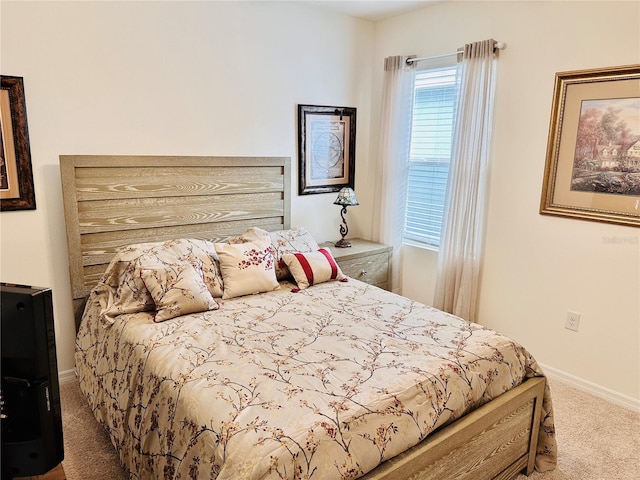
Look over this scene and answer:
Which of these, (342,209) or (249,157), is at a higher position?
(249,157)

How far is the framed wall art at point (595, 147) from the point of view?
8.13 ft

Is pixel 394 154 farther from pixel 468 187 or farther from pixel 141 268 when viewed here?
pixel 141 268

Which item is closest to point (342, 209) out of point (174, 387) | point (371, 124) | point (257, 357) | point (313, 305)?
point (371, 124)

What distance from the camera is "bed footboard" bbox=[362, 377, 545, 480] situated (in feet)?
4.98

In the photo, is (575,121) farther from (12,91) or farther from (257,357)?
(12,91)

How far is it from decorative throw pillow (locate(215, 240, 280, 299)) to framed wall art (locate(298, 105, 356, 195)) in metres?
1.04

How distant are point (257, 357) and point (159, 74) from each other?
1.95 metres

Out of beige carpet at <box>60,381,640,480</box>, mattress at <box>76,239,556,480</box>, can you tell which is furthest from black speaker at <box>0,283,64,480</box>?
beige carpet at <box>60,381,640,480</box>

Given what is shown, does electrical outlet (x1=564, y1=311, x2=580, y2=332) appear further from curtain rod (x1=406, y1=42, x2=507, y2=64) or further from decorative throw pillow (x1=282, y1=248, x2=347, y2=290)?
curtain rod (x1=406, y1=42, x2=507, y2=64)

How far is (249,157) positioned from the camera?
3.21 m

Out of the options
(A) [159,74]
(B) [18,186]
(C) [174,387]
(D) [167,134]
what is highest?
(A) [159,74]

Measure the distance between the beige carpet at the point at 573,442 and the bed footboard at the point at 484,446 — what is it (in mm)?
218

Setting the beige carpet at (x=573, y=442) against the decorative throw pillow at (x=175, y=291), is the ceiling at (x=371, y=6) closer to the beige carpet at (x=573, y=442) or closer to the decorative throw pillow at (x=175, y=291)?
the decorative throw pillow at (x=175, y=291)

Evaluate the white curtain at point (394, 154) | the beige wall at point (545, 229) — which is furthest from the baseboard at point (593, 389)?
the white curtain at point (394, 154)
